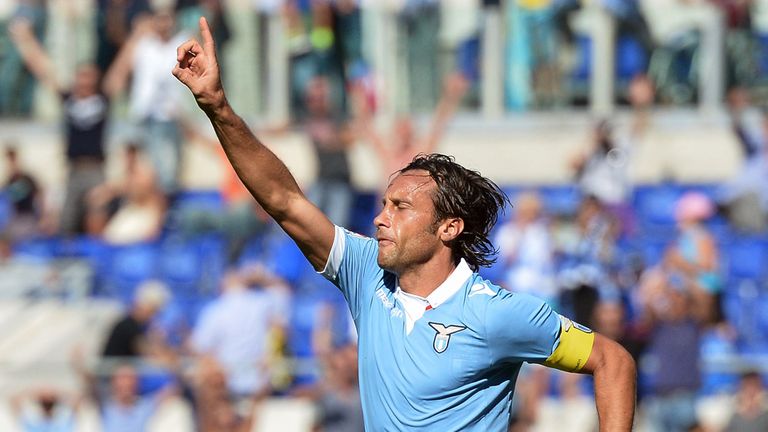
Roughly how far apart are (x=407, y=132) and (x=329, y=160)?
103 centimetres

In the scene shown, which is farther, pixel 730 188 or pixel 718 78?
pixel 718 78

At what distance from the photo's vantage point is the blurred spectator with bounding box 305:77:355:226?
538 inches

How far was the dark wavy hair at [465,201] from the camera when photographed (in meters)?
4.83

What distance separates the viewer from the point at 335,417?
1073 centimetres

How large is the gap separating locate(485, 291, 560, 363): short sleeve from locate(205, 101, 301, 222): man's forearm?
77 centimetres

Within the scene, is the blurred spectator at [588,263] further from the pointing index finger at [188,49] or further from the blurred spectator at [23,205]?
the pointing index finger at [188,49]

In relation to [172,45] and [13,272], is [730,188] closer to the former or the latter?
[172,45]

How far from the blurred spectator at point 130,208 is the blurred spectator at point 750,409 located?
232 inches

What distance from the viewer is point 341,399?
10.7 m

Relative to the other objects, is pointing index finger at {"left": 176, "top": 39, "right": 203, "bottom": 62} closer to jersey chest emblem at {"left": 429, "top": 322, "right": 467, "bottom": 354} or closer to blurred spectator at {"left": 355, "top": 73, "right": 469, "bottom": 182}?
jersey chest emblem at {"left": 429, "top": 322, "right": 467, "bottom": 354}

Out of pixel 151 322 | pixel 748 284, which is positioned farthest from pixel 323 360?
pixel 748 284

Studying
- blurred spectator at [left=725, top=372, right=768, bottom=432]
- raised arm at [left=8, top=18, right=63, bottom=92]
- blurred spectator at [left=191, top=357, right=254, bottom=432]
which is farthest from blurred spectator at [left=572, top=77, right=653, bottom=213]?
raised arm at [left=8, top=18, right=63, bottom=92]

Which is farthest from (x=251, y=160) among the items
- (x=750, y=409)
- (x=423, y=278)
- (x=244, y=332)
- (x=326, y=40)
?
(x=326, y=40)

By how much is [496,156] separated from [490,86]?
785 millimetres
